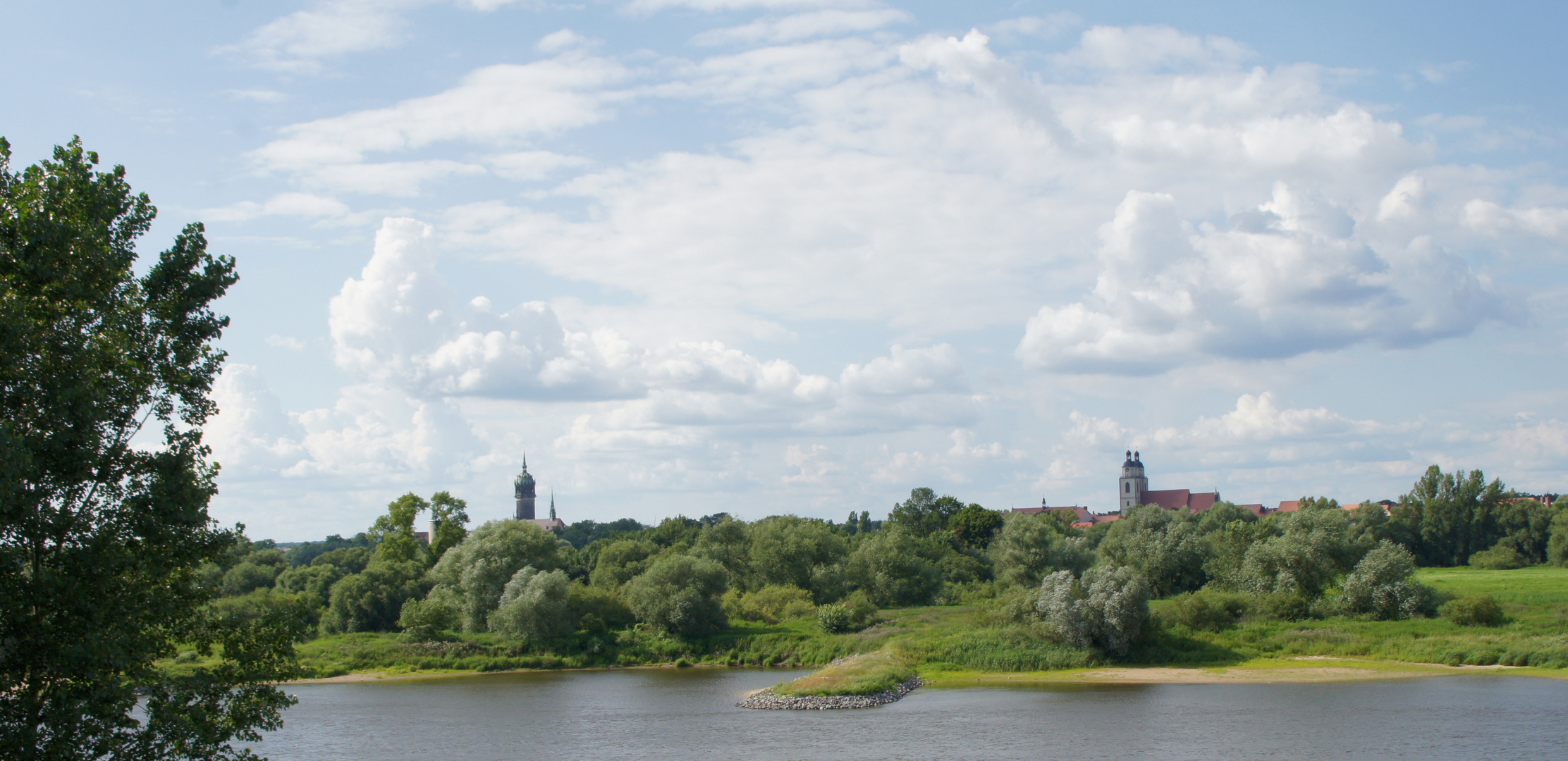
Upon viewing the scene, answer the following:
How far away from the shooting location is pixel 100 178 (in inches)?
698

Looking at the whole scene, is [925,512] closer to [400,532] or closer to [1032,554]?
[1032,554]

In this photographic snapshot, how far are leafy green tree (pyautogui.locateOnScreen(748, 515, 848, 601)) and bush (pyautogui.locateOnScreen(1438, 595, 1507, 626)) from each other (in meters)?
42.2

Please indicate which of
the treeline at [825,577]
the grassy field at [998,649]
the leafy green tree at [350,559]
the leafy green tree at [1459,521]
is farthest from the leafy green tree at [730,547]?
the leafy green tree at [1459,521]

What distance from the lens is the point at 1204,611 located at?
6031 centimetres

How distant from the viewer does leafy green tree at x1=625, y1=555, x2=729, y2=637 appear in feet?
228

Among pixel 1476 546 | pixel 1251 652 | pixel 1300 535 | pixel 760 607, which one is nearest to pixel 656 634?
pixel 760 607

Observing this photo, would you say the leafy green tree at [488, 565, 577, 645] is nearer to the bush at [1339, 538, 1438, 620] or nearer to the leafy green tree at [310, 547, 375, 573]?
the leafy green tree at [310, 547, 375, 573]

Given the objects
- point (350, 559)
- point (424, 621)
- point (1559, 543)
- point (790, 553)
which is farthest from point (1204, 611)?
point (350, 559)

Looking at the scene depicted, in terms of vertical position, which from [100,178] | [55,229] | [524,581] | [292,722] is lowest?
[292,722]

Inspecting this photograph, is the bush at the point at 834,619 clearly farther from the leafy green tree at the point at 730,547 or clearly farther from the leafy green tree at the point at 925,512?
the leafy green tree at the point at 925,512

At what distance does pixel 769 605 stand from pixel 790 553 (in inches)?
251

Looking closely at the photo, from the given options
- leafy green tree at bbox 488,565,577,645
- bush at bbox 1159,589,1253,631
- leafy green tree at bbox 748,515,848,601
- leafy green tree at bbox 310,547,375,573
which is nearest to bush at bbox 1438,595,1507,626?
bush at bbox 1159,589,1253,631

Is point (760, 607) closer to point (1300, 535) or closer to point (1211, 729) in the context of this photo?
point (1300, 535)

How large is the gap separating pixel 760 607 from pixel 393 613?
90.3ft
